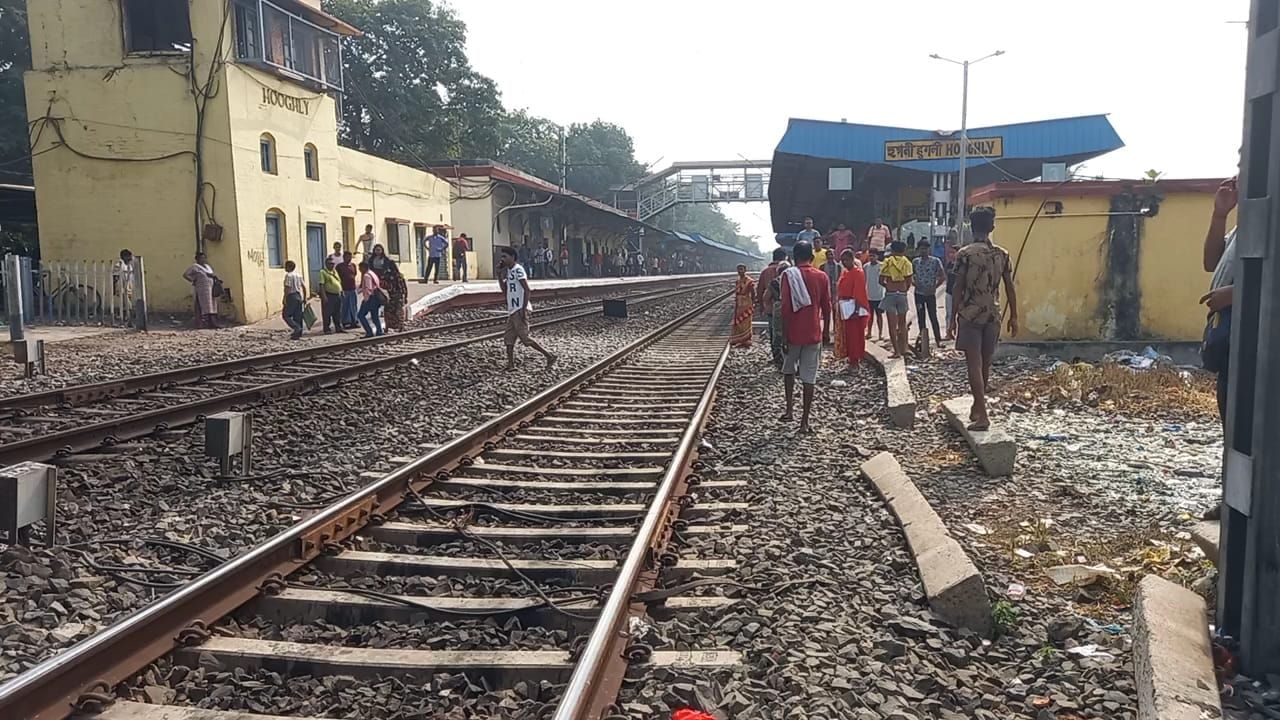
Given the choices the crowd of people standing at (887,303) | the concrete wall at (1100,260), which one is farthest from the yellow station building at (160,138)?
the concrete wall at (1100,260)

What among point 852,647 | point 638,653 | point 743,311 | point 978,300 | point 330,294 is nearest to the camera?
point 638,653

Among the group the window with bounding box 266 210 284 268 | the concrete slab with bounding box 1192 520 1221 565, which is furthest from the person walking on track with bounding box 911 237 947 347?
the window with bounding box 266 210 284 268

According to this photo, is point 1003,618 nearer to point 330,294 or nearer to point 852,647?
point 852,647

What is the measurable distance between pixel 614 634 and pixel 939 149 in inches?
1327

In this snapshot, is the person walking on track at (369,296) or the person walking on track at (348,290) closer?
the person walking on track at (369,296)

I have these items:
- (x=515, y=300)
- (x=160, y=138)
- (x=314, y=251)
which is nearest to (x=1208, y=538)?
(x=515, y=300)

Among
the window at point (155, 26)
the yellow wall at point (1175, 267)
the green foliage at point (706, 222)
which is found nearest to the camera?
the yellow wall at point (1175, 267)

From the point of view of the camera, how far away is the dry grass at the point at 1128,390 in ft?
28.6

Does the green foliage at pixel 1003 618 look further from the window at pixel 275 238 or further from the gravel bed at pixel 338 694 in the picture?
the window at pixel 275 238

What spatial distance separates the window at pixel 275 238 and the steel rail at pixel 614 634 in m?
19.2

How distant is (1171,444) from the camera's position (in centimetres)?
733

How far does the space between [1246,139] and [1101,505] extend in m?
2.98

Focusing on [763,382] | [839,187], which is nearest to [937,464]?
[763,382]

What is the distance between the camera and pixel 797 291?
8.13 meters
